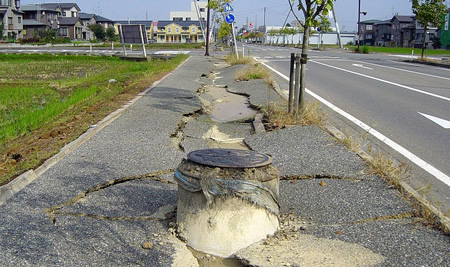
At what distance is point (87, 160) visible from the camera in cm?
569

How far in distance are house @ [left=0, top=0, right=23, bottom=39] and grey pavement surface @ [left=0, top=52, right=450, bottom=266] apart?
68732 mm

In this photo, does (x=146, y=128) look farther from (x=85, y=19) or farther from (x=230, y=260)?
(x=85, y=19)

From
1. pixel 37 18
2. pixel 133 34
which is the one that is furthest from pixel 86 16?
pixel 133 34

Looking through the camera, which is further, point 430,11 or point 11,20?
point 11,20

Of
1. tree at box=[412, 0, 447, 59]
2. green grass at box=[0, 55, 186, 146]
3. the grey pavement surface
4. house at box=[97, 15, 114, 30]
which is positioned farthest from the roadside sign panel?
house at box=[97, 15, 114, 30]

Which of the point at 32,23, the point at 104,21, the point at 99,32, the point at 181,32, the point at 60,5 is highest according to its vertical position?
the point at 60,5

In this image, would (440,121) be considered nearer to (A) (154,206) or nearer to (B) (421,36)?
(A) (154,206)

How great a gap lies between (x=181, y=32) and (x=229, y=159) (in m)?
92.8

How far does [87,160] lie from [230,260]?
8.87ft

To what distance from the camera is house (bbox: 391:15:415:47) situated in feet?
253

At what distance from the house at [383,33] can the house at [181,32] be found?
105 feet

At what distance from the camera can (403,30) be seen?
7975 cm

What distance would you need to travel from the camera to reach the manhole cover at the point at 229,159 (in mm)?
3793

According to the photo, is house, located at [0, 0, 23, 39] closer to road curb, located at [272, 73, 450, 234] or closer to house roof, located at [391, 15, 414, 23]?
house roof, located at [391, 15, 414, 23]
